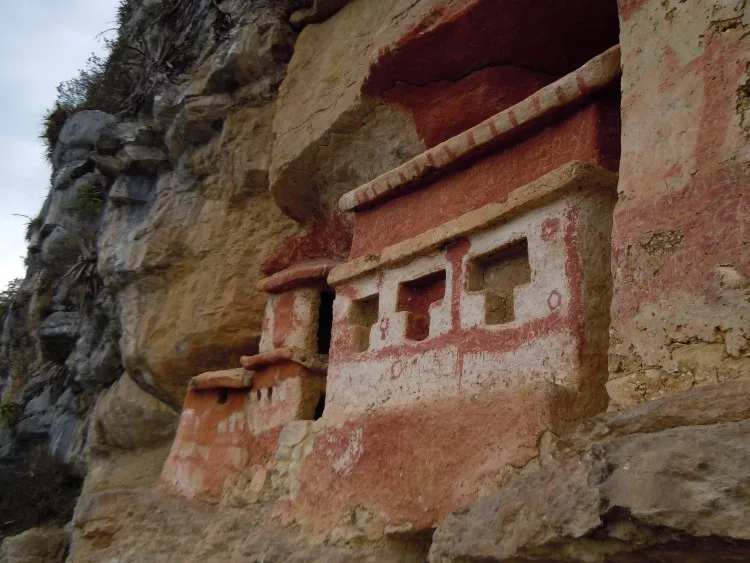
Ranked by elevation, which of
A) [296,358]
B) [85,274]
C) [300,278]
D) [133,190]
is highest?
[133,190]

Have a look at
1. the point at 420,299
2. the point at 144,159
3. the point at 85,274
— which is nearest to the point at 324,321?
the point at 420,299

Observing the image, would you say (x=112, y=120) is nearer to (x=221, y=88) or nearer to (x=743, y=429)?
(x=221, y=88)

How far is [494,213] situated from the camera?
4113 millimetres

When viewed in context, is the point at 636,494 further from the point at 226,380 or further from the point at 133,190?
the point at 133,190

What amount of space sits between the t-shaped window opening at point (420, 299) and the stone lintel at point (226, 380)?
228 centimetres

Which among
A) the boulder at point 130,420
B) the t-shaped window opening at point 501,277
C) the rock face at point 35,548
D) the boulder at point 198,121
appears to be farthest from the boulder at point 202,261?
the t-shaped window opening at point 501,277

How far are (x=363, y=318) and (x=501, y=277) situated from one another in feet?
4.25

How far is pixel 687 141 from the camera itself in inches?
118

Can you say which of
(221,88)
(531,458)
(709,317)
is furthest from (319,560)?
(221,88)

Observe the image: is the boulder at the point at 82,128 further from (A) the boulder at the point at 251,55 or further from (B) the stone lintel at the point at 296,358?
(B) the stone lintel at the point at 296,358

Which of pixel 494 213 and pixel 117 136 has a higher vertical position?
pixel 117 136

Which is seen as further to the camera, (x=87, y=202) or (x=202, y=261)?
(x=87, y=202)

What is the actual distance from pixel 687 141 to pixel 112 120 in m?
9.47

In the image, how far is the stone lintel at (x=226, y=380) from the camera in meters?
6.48
